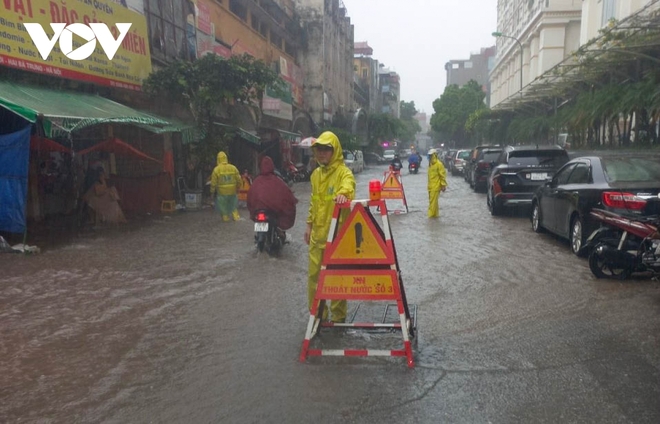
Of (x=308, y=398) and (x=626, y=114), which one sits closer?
(x=308, y=398)

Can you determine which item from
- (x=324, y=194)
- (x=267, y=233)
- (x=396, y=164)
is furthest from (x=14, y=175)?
(x=396, y=164)

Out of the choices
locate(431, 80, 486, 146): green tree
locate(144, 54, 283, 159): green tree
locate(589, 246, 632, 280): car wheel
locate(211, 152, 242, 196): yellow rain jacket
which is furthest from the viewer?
locate(431, 80, 486, 146): green tree

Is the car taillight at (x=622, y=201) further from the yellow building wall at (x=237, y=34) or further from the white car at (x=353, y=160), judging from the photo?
the white car at (x=353, y=160)

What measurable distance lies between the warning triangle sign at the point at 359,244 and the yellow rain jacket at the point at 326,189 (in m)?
0.61

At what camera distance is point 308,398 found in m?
4.16

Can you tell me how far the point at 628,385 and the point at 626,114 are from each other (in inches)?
605

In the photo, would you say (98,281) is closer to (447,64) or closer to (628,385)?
(628,385)

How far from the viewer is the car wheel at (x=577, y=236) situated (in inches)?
353

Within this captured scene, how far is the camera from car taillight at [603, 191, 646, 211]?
25.3 ft

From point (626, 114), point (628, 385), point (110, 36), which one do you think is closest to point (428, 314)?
point (628, 385)

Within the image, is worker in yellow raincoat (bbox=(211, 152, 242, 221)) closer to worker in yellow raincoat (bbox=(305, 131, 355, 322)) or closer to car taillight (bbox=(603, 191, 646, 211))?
car taillight (bbox=(603, 191, 646, 211))

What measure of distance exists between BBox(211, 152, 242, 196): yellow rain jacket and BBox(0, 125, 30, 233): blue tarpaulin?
4315 mm

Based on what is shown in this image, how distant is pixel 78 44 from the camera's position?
13398 millimetres

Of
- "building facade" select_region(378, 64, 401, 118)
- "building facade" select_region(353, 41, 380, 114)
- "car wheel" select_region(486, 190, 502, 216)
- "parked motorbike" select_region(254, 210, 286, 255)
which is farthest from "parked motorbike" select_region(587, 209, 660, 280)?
"building facade" select_region(378, 64, 401, 118)
